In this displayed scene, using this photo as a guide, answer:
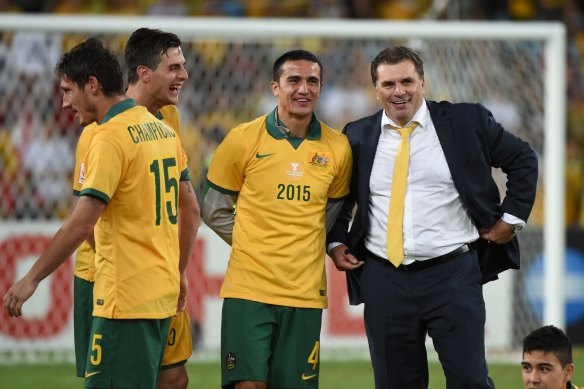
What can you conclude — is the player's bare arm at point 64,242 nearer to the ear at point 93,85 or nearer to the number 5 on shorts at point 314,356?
the ear at point 93,85

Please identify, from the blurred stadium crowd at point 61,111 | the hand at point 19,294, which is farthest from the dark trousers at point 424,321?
the blurred stadium crowd at point 61,111

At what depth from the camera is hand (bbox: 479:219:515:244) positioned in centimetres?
565

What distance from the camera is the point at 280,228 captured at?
5672 millimetres

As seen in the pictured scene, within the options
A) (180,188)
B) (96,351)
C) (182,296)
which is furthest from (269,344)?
(96,351)

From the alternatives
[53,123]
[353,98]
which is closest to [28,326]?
[53,123]

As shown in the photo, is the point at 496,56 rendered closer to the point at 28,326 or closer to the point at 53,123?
the point at 53,123

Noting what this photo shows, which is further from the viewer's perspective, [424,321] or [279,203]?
[279,203]

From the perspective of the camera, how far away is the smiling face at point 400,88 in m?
5.60

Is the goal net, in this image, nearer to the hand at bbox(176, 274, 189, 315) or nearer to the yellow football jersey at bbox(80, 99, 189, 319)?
the hand at bbox(176, 274, 189, 315)

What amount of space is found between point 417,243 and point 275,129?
0.93m

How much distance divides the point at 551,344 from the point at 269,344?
137cm

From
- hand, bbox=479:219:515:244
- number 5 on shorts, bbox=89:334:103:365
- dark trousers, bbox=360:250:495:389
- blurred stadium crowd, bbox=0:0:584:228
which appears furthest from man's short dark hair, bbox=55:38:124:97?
blurred stadium crowd, bbox=0:0:584:228

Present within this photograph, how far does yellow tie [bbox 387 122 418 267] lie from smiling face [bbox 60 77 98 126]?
147cm

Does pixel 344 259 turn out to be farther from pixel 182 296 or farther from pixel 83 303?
pixel 83 303
